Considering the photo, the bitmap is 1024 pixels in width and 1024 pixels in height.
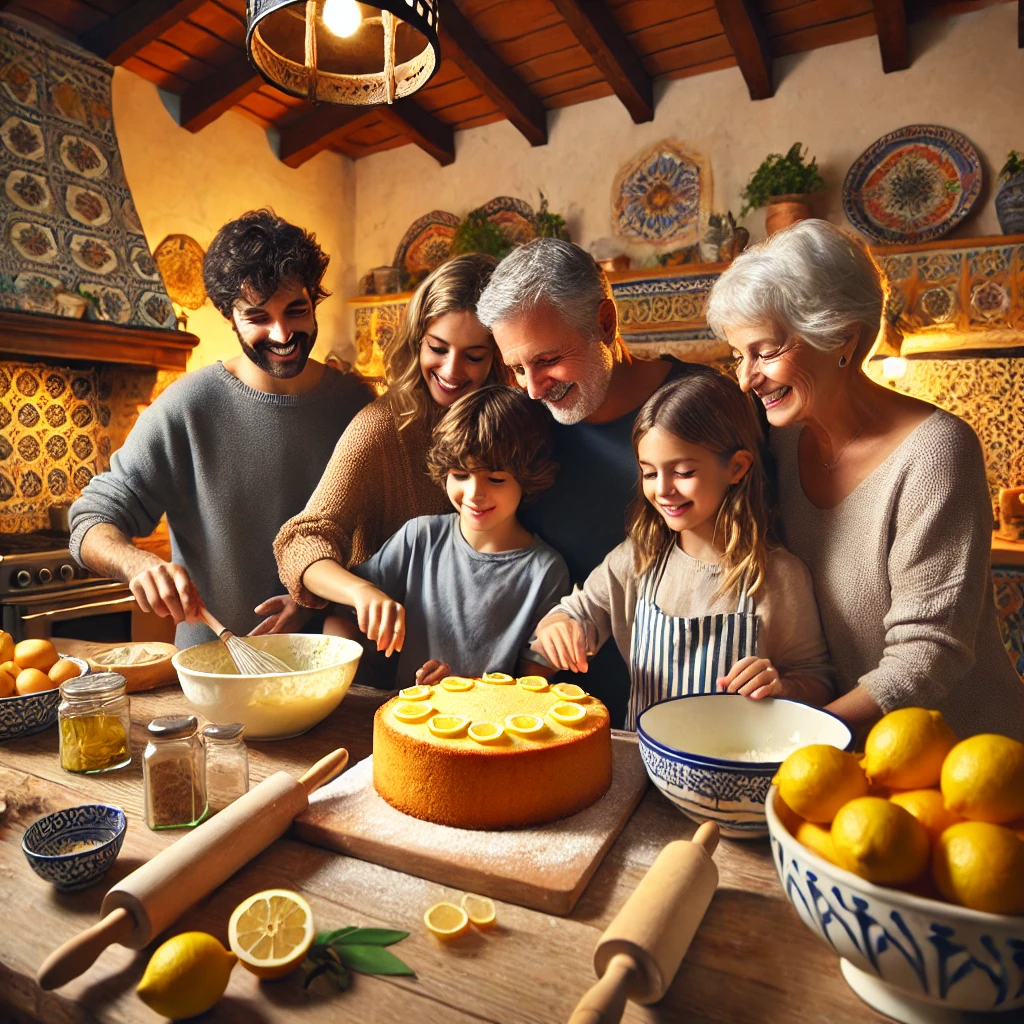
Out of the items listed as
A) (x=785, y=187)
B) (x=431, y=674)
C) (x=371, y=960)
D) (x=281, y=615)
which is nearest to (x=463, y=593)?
(x=431, y=674)

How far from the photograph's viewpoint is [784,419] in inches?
51.2

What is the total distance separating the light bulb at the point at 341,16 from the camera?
57.5 inches

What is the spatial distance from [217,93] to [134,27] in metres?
0.60

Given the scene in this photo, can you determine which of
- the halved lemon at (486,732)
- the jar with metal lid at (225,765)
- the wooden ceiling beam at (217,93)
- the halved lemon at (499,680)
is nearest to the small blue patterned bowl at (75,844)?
the jar with metal lid at (225,765)

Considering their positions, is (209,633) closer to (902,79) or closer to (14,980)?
(14,980)

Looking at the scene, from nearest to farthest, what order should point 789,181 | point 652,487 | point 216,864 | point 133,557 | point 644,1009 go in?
point 644,1009 < point 216,864 < point 652,487 < point 133,557 < point 789,181

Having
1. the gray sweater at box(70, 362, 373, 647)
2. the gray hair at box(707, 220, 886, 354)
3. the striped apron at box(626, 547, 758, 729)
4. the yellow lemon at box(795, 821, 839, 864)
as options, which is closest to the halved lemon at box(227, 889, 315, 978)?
the yellow lemon at box(795, 821, 839, 864)

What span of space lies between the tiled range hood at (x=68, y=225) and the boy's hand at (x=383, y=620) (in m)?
2.88

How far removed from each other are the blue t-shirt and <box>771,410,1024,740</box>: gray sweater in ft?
1.74

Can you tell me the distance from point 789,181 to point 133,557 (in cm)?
390

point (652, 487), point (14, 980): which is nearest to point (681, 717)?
point (652, 487)

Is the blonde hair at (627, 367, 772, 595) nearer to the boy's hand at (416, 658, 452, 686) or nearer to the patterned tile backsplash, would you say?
the boy's hand at (416, 658, 452, 686)

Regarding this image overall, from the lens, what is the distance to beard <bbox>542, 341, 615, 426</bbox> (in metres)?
1.56

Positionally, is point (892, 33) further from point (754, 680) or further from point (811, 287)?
point (754, 680)
